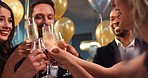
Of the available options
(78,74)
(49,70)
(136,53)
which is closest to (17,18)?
(49,70)

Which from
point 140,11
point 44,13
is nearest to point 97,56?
point 44,13

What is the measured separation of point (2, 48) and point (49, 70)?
23.5 inches

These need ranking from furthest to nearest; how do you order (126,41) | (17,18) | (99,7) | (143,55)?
1. (99,7)
2. (17,18)
3. (126,41)
4. (143,55)

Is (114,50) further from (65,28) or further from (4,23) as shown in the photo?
(65,28)

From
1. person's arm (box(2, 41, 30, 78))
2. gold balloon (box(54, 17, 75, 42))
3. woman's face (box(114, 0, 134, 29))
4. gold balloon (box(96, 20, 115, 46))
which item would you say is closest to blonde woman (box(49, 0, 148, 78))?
woman's face (box(114, 0, 134, 29))

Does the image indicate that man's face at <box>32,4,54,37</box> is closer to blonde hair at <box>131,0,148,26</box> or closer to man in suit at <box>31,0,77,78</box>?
man in suit at <box>31,0,77,78</box>

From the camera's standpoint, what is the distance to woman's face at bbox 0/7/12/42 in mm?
1986

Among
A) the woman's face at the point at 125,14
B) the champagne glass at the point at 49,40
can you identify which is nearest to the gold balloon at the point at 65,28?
the champagne glass at the point at 49,40

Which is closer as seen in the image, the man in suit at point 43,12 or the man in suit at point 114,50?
the man in suit at point 114,50

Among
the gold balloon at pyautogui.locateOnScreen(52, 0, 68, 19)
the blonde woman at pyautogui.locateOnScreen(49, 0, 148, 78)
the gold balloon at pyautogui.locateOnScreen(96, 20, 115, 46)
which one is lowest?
the gold balloon at pyautogui.locateOnScreen(96, 20, 115, 46)

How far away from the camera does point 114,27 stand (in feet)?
7.16

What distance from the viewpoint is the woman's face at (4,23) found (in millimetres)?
Result: 1986

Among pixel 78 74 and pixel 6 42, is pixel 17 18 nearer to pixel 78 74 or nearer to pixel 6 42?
pixel 6 42

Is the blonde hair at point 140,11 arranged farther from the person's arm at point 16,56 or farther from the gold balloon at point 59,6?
the gold balloon at point 59,6
